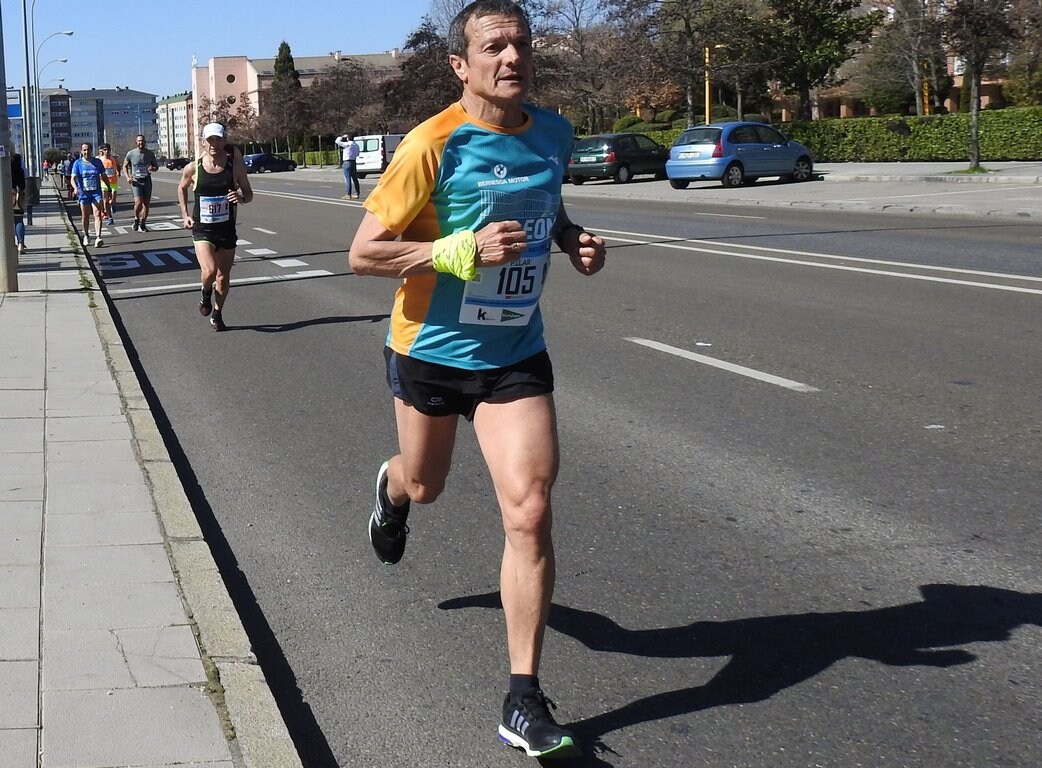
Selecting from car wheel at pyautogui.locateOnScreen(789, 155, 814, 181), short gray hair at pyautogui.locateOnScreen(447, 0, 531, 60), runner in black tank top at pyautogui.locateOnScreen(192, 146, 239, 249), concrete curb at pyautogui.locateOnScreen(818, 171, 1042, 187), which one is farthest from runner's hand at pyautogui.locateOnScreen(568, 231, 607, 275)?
car wheel at pyautogui.locateOnScreen(789, 155, 814, 181)

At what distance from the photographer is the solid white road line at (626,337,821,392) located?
840 centimetres

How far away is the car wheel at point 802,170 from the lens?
3581 centimetres

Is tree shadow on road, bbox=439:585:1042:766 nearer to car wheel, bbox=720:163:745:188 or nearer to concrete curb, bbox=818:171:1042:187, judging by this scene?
concrete curb, bbox=818:171:1042:187

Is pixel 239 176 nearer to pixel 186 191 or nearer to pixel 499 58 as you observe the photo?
pixel 186 191

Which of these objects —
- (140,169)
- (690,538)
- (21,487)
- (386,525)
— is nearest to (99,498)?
(21,487)

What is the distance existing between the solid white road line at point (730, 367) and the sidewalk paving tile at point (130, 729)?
532 cm

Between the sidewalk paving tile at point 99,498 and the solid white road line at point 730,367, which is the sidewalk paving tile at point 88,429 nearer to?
the sidewalk paving tile at point 99,498

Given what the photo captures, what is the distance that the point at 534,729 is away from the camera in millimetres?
3477

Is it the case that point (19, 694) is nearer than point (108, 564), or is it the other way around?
point (19, 694)

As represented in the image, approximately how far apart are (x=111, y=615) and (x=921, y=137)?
39089 mm

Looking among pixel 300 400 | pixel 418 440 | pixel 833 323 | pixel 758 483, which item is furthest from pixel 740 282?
pixel 418 440

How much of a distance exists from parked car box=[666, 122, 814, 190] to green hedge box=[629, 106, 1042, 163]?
602 centimetres

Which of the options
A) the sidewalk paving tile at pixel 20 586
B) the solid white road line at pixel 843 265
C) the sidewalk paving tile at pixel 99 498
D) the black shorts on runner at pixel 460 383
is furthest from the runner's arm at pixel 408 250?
the solid white road line at pixel 843 265

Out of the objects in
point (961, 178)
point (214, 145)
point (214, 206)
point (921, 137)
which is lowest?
point (214, 206)
